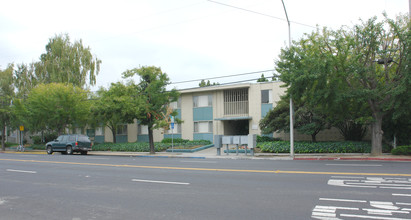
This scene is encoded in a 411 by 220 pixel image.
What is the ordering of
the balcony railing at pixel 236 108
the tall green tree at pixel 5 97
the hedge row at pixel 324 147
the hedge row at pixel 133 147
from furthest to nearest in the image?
1. the tall green tree at pixel 5 97
2. the balcony railing at pixel 236 108
3. the hedge row at pixel 133 147
4. the hedge row at pixel 324 147

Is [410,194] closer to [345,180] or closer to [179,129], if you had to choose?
[345,180]

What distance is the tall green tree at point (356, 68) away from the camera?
16.9 m

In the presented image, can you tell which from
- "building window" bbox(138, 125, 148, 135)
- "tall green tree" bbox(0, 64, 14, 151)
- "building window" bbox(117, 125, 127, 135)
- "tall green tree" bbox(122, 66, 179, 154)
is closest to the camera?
"tall green tree" bbox(122, 66, 179, 154)

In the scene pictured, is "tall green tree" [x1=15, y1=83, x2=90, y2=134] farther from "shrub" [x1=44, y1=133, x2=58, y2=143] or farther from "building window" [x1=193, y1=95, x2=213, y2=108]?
"building window" [x1=193, y1=95, x2=213, y2=108]

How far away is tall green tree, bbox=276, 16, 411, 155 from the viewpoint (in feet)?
55.4

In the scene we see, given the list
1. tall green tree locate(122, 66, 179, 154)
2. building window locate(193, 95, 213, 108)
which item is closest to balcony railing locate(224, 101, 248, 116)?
building window locate(193, 95, 213, 108)

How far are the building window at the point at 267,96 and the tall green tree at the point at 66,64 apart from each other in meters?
23.9

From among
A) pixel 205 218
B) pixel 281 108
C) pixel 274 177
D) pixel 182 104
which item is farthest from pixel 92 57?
pixel 205 218

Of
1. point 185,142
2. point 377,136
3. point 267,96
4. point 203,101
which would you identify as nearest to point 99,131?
point 185,142

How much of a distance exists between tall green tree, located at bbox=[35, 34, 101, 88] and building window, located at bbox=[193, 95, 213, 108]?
1681 centimetres

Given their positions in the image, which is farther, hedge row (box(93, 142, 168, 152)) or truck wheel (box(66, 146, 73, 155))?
hedge row (box(93, 142, 168, 152))

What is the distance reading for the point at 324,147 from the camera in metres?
21.2

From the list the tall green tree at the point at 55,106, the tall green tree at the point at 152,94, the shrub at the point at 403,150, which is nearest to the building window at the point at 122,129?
the tall green tree at the point at 55,106

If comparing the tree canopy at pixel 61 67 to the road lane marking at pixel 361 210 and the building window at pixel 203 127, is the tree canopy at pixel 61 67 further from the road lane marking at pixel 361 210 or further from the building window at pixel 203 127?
the road lane marking at pixel 361 210
